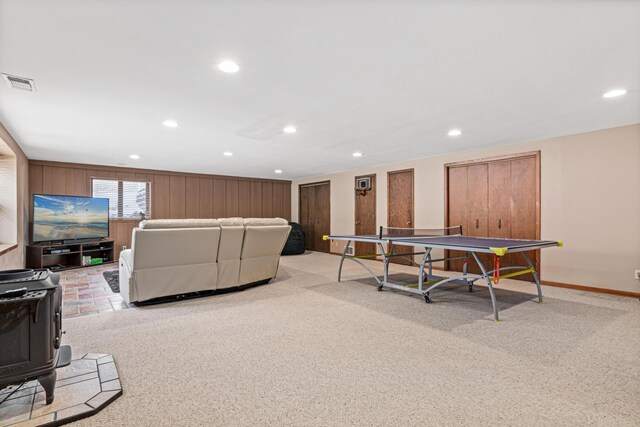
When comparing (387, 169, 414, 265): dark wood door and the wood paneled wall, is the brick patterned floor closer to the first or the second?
the wood paneled wall

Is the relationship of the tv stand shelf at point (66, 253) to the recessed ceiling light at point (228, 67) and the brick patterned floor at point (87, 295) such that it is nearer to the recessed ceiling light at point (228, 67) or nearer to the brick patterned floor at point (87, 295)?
the brick patterned floor at point (87, 295)

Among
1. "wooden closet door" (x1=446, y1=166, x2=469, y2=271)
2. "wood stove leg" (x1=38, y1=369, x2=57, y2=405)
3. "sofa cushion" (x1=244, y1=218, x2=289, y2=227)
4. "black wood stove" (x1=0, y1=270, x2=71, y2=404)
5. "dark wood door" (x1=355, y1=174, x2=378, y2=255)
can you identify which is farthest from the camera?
"dark wood door" (x1=355, y1=174, x2=378, y2=255)

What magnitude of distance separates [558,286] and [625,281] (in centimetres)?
72

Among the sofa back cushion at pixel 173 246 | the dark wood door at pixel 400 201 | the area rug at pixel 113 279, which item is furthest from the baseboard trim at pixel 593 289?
the area rug at pixel 113 279

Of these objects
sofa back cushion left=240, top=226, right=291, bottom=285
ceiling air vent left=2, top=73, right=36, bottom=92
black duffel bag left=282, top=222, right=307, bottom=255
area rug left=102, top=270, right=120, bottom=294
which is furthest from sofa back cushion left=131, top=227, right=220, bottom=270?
black duffel bag left=282, top=222, right=307, bottom=255

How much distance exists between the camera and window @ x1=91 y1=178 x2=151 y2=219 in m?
7.32

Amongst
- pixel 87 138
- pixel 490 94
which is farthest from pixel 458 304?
pixel 87 138

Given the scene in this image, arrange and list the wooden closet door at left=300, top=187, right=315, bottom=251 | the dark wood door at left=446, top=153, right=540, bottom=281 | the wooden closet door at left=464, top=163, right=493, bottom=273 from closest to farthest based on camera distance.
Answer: the dark wood door at left=446, top=153, right=540, bottom=281 → the wooden closet door at left=464, top=163, right=493, bottom=273 → the wooden closet door at left=300, top=187, right=315, bottom=251

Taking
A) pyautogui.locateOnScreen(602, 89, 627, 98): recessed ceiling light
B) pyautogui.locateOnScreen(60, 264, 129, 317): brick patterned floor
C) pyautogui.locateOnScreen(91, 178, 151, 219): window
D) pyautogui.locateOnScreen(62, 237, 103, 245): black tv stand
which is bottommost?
pyautogui.locateOnScreen(60, 264, 129, 317): brick patterned floor

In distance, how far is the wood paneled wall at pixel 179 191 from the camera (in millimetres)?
6734

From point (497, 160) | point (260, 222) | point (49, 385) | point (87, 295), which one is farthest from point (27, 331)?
point (497, 160)

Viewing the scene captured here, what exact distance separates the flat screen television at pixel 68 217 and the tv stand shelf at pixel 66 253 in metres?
0.17

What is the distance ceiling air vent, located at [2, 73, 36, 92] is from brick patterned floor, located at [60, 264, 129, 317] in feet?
7.16

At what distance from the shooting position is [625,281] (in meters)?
4.00
